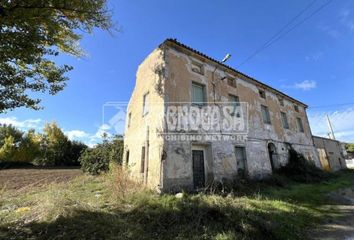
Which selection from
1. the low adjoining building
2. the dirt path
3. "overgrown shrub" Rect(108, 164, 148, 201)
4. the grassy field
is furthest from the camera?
the low adjoining building

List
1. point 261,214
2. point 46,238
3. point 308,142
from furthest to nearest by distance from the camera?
point 308,142 → point 261,214 → point 46,238

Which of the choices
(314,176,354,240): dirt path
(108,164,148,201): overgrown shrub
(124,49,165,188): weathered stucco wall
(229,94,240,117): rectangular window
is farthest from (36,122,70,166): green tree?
(314,176,354,240): dirt path

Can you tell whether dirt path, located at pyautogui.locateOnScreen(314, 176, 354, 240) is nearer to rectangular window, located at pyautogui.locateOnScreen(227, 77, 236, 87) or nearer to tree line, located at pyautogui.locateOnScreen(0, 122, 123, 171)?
rectangular window, located at pyautogui.locateOnScreen(227, 77, 236, 87)

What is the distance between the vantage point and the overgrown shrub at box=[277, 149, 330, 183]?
39.2 feet

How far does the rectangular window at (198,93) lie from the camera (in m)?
9.84

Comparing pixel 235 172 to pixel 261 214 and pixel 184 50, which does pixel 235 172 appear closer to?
pixel 261 214

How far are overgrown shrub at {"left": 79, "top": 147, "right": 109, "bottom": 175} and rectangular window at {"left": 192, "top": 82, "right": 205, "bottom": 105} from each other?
808 cm

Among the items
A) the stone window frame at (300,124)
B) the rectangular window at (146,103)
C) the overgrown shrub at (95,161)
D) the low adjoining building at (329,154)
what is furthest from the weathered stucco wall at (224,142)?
the overgrown shrub at (95,161)

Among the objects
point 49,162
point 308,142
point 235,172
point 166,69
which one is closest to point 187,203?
point 235,172

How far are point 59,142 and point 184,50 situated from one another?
27592mm

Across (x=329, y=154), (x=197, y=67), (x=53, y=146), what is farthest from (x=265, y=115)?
(x=53, y=146)

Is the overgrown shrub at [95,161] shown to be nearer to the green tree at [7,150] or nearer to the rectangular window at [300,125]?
the rectangular window at [300,125]

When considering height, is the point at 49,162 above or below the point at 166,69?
below

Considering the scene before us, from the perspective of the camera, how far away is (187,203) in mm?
6000
